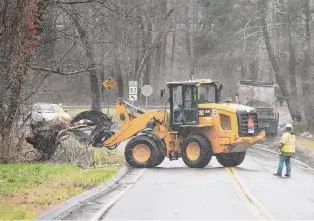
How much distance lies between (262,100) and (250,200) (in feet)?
88.6

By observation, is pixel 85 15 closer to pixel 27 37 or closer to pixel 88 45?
pixel 88 45

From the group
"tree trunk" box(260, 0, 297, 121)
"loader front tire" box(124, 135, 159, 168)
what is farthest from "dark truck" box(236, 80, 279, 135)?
"loader front tire" box(124, 135, 159, 168)

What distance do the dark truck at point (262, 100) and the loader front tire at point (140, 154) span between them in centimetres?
1739

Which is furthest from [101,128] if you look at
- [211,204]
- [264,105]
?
[264,105]

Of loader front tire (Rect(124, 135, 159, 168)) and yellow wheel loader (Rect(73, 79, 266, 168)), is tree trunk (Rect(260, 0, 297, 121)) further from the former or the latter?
loader front tire (Rect(124, 135, 159, 168))

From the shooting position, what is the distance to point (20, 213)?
37.0 feet

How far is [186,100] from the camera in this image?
21.6 m

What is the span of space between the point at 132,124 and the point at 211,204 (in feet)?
32.3

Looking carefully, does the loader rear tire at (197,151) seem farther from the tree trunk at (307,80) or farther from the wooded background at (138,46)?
the tree trunk at (307,80)

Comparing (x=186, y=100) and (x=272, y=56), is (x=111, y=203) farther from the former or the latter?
(x=272, y=56)

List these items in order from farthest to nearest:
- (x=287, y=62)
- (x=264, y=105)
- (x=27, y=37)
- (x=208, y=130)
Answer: (x=287, y=62) → (x=264, y=105) → (x=208, y=130) → (x=27, y=37)

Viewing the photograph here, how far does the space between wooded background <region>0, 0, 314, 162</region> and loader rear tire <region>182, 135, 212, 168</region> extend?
5578 millimetres

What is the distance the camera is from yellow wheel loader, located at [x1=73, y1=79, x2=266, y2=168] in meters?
20.7

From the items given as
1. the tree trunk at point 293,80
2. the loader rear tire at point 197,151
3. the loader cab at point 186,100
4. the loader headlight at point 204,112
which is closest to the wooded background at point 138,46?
the tree trunk at point 293,80
